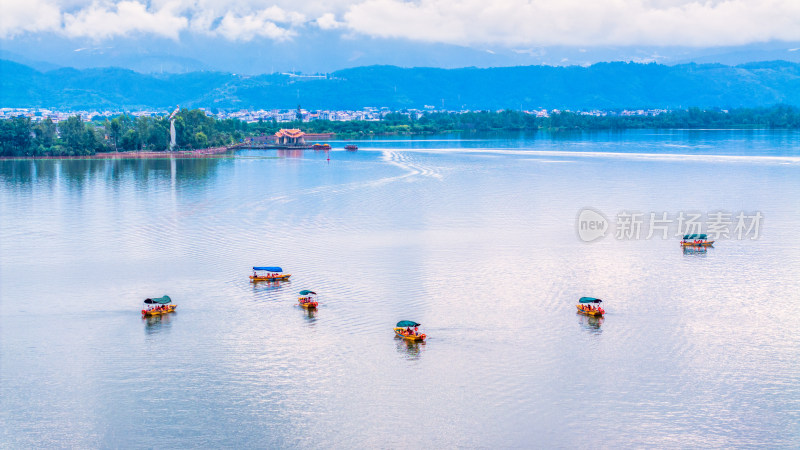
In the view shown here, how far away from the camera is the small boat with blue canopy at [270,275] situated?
20.5 meters

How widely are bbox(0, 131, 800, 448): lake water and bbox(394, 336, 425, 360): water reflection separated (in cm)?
7

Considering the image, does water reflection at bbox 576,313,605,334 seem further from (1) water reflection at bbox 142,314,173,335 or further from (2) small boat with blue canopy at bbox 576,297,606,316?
(1) water reflection at bbox 142,314,173,335

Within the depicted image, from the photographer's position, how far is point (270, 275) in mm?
20719

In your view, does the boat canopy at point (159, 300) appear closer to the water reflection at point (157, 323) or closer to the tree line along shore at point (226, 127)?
the water reflection at point (157, 323)

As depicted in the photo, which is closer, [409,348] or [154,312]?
[409,348]

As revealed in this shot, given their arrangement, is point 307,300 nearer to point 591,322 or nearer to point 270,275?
point 270,275

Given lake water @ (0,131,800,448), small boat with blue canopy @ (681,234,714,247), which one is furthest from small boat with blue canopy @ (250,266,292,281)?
small boat with blue canopy @ (681,234,714,247)

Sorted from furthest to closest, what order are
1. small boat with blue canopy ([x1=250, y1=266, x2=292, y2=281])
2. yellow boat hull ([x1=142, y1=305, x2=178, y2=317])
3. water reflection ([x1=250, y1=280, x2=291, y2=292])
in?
small boat with blue canopy ([x1=250, y1=266, x2=292, y2=281]) → water reflection ([x1=250, y1=280, x2=291, y2=292]) → yellow boat hull ([x1=142, y1=305, x2=178, y2=317])

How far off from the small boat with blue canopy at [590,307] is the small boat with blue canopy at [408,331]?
369 cm

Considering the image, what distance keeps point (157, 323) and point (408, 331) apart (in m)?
5.28

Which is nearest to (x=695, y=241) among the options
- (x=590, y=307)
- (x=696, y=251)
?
(x=696, y=251)

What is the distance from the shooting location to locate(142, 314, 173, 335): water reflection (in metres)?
17.0

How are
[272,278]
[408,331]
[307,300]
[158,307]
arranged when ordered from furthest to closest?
[272,278] → [307,300] → [158,307] → [408,331]

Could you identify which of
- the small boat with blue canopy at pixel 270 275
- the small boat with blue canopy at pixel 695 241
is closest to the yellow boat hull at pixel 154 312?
the small boat with blue canopy at pixel 270 275
